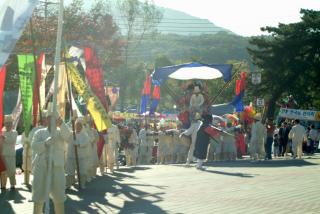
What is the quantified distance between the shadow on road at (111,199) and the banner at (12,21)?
452 cm

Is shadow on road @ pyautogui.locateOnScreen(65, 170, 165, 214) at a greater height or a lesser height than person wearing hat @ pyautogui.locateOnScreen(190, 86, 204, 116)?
lesser

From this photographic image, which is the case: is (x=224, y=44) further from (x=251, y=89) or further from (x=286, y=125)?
(x=286, y=125)

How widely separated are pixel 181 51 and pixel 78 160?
5705 inches

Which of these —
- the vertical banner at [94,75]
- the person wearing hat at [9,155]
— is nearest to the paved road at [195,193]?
the person wearing hat at [9,155]

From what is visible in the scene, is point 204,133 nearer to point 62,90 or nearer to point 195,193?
point 62,90

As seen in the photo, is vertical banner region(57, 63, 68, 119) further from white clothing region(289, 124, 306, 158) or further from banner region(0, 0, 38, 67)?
white clothing region(289, 124, 306, 158)

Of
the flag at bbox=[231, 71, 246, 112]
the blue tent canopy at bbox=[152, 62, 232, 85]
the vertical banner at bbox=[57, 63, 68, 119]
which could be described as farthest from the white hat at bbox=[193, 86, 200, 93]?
the vertical banner at bbox=[57, 63, 68, 119]

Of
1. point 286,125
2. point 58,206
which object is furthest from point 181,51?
point 58,206

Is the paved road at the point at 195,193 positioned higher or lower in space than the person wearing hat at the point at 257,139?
lower

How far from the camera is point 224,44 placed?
143m

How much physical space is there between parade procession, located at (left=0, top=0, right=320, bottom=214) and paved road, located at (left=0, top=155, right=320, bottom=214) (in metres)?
0.13

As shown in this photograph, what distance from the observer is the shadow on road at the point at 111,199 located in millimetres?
12430

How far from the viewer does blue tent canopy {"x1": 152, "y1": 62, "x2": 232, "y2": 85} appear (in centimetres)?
2625

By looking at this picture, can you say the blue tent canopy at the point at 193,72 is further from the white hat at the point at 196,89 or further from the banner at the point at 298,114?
the banner at the point at 298,114
